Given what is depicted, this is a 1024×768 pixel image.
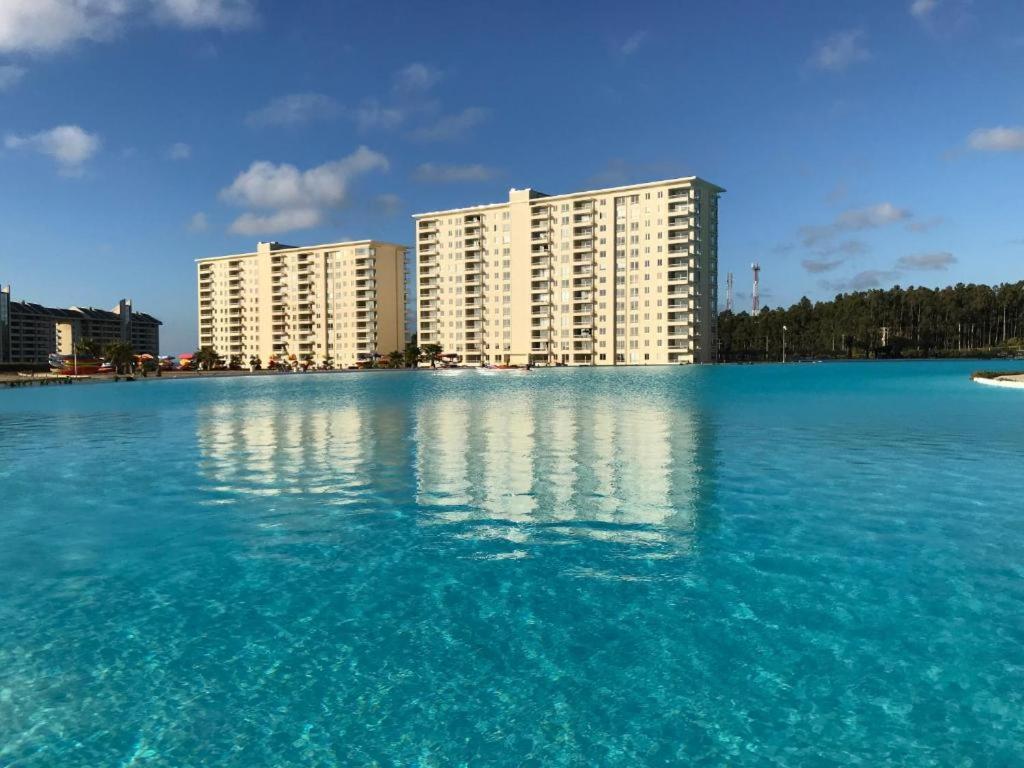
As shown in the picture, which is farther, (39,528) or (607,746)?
(39,528)

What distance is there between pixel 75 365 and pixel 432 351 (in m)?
77.8

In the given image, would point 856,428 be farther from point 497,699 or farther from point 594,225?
point 594,225

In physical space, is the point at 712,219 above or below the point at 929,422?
above

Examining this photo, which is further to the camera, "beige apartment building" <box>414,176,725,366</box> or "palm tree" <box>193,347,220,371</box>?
"palm tree" <box>193,347,220,371</box>

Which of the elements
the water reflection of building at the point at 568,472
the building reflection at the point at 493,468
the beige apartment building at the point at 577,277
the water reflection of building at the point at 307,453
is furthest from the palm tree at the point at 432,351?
the water reflection of building at the point at 568,472

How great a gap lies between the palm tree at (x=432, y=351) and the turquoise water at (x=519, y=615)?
157 m

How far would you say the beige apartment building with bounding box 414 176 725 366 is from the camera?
160875mm

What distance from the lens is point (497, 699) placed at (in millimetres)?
8289

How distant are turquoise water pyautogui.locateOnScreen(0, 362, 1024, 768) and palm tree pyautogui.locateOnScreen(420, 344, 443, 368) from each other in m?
157

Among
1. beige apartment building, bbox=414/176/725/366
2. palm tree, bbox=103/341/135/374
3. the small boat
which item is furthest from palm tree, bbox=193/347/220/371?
beige apartment building, bbox=414/176/725/366

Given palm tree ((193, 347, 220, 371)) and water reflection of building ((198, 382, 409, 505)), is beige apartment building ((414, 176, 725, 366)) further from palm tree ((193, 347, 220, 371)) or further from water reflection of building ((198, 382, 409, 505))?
water reflection of building ((198, 382, 409, 505))

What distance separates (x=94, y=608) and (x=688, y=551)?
33.7 feet

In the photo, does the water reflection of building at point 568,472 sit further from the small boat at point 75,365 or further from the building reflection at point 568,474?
the small boat at point 75,365

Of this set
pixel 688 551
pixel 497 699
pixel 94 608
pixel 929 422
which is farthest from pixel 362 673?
pixel 929 422
